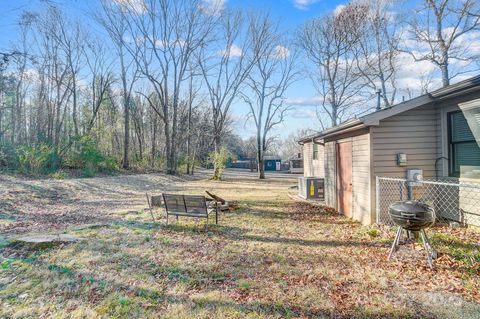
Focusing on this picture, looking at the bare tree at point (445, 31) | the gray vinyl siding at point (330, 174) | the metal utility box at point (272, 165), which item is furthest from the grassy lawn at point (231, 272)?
the metal utility box at point (272, 165)

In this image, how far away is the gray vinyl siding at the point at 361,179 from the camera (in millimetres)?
6833

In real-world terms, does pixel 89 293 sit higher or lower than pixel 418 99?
lower

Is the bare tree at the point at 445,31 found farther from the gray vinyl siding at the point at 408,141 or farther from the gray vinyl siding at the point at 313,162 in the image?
the gray vinyl siding at the point at 408,141

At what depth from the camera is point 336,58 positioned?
2441 centimetres

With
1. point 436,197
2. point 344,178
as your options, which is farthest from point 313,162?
point 436,197

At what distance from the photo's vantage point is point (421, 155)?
673cm

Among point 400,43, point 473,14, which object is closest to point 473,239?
point 473,14

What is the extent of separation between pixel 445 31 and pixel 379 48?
538 cm

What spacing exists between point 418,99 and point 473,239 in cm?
319

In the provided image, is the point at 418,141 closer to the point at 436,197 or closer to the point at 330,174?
the point at 436,197

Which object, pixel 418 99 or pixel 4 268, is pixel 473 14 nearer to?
pixel 418 99

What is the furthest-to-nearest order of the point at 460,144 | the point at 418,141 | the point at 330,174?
the point at 330,174 → the point at 418,141 → the point at 460,144

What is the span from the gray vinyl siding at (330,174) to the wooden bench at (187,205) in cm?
467

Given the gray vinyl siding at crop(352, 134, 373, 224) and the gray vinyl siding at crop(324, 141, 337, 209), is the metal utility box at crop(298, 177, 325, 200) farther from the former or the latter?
the gray vinyl siding at crop(352, 134, 373, 224)
